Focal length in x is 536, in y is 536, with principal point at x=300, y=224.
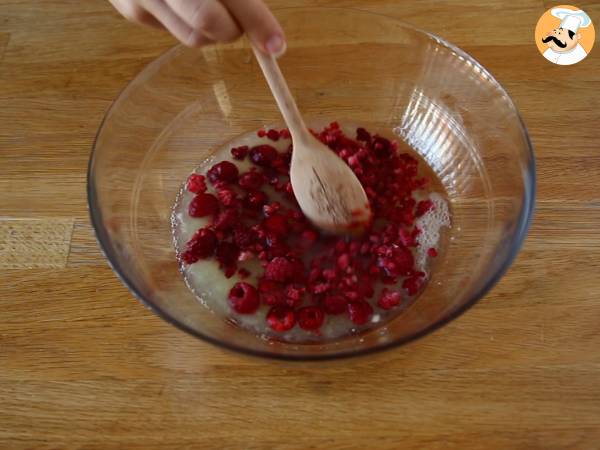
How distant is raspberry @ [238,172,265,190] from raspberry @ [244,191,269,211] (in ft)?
0.09

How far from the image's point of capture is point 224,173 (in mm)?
1483

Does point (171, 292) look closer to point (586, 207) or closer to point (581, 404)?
point (581, 404)

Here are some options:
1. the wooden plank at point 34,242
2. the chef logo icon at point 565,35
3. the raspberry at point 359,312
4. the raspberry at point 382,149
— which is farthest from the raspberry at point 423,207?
the wooden plank at point 34,242

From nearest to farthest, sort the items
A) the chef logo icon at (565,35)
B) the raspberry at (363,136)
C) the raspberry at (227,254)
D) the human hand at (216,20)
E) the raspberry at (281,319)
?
the human hand at (216,20), the raspberry at (281,319), the raspberry at (227,254), the raspberry at (363,136), the chef logo icon at (565,35)

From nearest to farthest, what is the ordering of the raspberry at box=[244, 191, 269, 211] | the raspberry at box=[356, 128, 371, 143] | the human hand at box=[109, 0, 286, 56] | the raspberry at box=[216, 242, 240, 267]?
the human hand at box=[109, 0, 286, 56] → the raspberry at box=[216, 242, 240, 267] → the raspberry at box=[244, 191, 269, 211] → the raspberry at box=[356, 128, 371, 143]

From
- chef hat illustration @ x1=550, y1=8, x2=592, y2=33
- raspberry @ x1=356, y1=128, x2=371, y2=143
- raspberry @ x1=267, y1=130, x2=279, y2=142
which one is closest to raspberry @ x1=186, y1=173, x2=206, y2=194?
raspberry @ x1=267, y1=130, x2=279, y2=142

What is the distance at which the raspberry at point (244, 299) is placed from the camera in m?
1.26

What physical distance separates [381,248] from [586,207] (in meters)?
0.55

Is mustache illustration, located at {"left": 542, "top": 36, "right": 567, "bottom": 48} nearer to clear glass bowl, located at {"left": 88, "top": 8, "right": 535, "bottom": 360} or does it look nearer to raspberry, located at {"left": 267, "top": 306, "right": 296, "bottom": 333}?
clear glass bowl, located at {"left": 88, "top": 8, "right": 535, "bottom": 360}

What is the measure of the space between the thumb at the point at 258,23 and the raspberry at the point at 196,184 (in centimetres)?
55

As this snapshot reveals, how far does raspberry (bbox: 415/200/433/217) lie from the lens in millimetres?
1424

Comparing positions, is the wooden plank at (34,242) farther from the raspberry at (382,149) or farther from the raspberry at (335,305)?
the raspberry at (382,149)

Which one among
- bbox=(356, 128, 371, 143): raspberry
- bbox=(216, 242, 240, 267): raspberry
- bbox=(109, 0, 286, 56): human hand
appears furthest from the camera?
bbox=(356, 128, 371, 143): raspberry

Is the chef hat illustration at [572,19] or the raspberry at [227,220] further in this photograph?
the chef hat illustration at [572,19]
